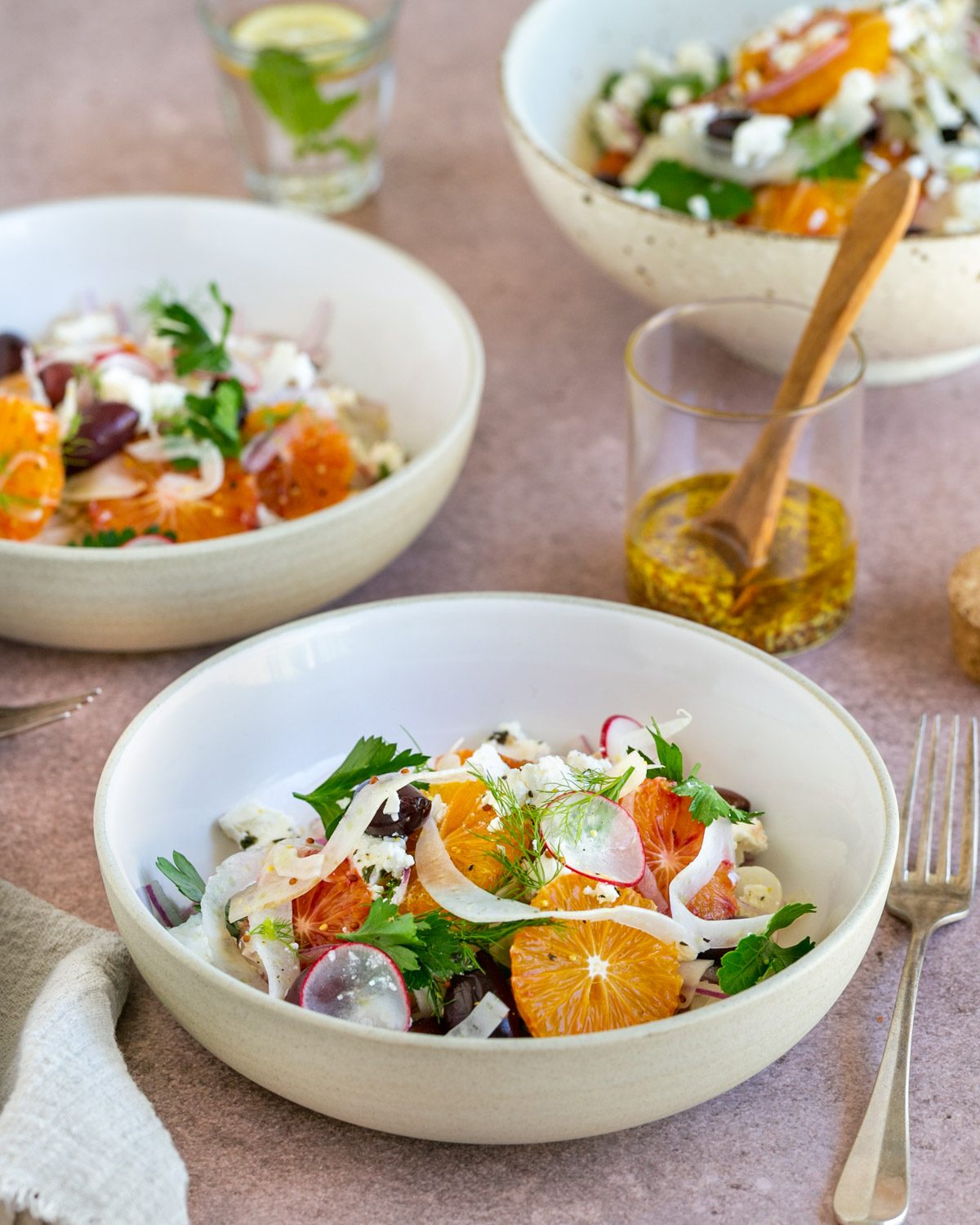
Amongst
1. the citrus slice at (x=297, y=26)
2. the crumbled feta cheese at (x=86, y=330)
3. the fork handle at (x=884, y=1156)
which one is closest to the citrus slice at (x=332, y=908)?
the fork handle at (x=884, y=1156)

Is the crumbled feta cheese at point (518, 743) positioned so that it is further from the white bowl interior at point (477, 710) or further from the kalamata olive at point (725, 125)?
the kalamata olive at point (725, 125)

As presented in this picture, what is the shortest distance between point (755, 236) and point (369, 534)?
0.48 m

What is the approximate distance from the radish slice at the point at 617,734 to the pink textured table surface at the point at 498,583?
0.77ft

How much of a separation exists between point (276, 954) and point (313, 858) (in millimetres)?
66

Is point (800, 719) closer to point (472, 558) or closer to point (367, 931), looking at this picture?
point (367, 931)

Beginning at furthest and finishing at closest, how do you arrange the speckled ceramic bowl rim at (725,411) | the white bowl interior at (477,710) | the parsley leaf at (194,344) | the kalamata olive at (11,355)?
the kalamata olive at (11,355) < the parsley leaf at (194,344) < the speckled ceramic bowl rim at (725,411) < the white bowl interior at (477,710)

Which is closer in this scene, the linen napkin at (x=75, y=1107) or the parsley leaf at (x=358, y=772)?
the linen napkin at (x=75, y=1107)

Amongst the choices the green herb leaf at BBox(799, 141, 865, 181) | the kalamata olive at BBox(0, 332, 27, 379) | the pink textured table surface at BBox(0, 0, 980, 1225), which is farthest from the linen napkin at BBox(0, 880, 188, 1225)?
the green herb leaf at BBox(799, 141, 865, 181)

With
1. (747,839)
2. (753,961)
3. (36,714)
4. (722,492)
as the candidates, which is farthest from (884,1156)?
(36,714)

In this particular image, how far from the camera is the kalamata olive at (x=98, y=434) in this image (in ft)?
4.47

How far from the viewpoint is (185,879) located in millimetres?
1012

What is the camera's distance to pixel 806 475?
4.30ft

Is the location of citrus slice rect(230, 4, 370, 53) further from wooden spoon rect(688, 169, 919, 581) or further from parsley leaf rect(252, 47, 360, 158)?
wooden spoon rect(688, 169, 919, 581)

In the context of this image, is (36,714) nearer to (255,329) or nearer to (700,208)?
(255,329)
